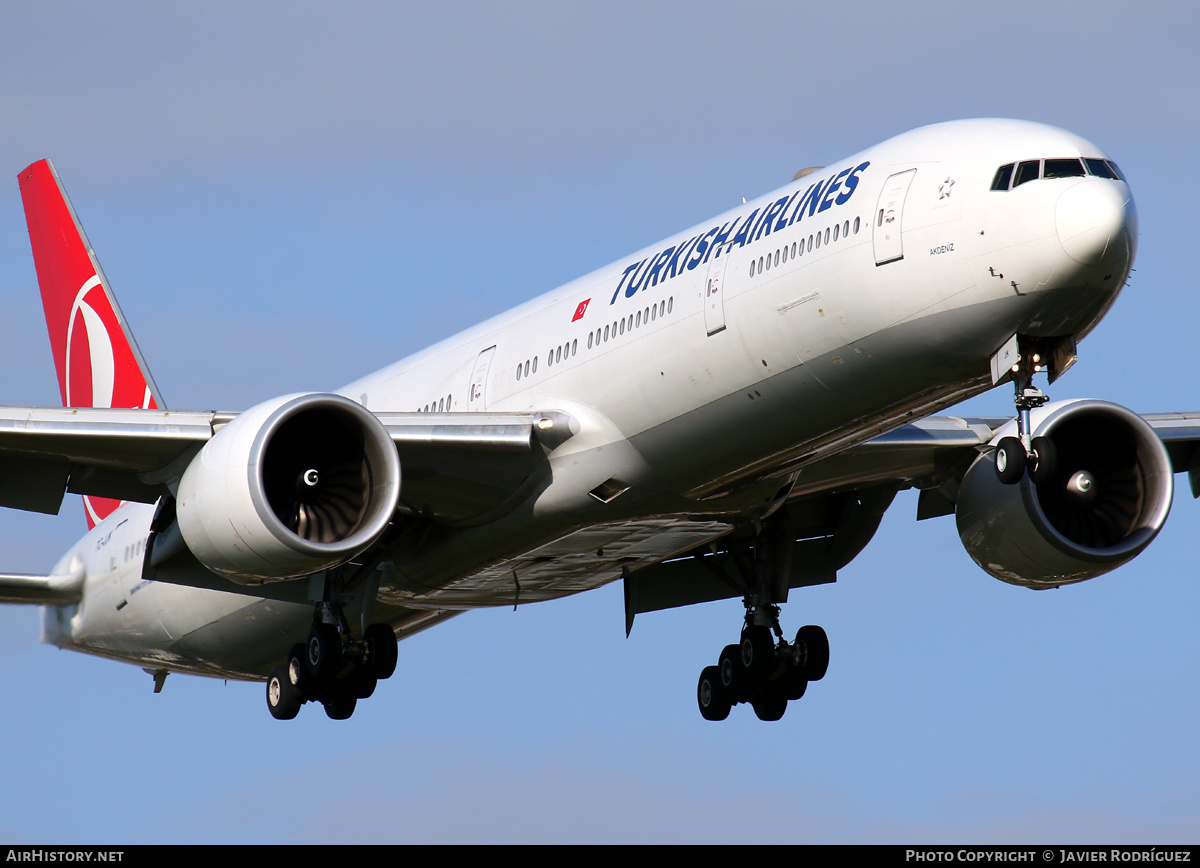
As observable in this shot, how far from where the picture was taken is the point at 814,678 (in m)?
27.3

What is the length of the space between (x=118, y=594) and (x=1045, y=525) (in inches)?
598

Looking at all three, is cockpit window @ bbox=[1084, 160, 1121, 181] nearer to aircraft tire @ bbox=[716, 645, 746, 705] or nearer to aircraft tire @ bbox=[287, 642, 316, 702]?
aircraft tire @ bbox=[716, 645, 746, 705]

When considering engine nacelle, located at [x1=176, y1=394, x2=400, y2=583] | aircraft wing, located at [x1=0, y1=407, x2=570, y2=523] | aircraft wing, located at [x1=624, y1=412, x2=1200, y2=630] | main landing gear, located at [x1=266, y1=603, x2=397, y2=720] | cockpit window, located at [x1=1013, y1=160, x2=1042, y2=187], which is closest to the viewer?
cockpit window, located at [x1=1013, y1=160, x2=1042, y2=187]

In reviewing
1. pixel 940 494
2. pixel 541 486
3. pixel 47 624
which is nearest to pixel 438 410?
pixel 541 486

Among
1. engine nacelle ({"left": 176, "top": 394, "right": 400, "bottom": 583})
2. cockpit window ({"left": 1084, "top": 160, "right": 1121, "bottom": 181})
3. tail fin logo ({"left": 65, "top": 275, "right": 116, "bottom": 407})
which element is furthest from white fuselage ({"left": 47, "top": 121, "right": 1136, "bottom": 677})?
tail fin logo ({"left": 65, "top": 275, "right": 116, "bottom": 407})

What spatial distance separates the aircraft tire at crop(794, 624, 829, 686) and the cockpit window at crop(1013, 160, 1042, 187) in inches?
395

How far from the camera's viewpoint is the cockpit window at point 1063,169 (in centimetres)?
1909

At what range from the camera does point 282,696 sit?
26.3m

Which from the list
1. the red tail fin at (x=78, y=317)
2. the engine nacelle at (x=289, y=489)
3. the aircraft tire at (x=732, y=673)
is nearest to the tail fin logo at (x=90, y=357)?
the red tail fin at (x=78, y=317)

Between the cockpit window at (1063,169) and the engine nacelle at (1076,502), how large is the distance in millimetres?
6423

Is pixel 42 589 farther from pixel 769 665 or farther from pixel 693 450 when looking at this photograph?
pixel 693 450

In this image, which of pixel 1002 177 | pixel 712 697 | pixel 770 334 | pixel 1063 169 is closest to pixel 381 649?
pixel 712 697

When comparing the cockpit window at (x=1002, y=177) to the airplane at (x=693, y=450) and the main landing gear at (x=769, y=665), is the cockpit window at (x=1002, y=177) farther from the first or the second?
the main landing gear at (x=769, y=665)

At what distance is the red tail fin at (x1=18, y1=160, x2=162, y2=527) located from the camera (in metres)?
34.4
